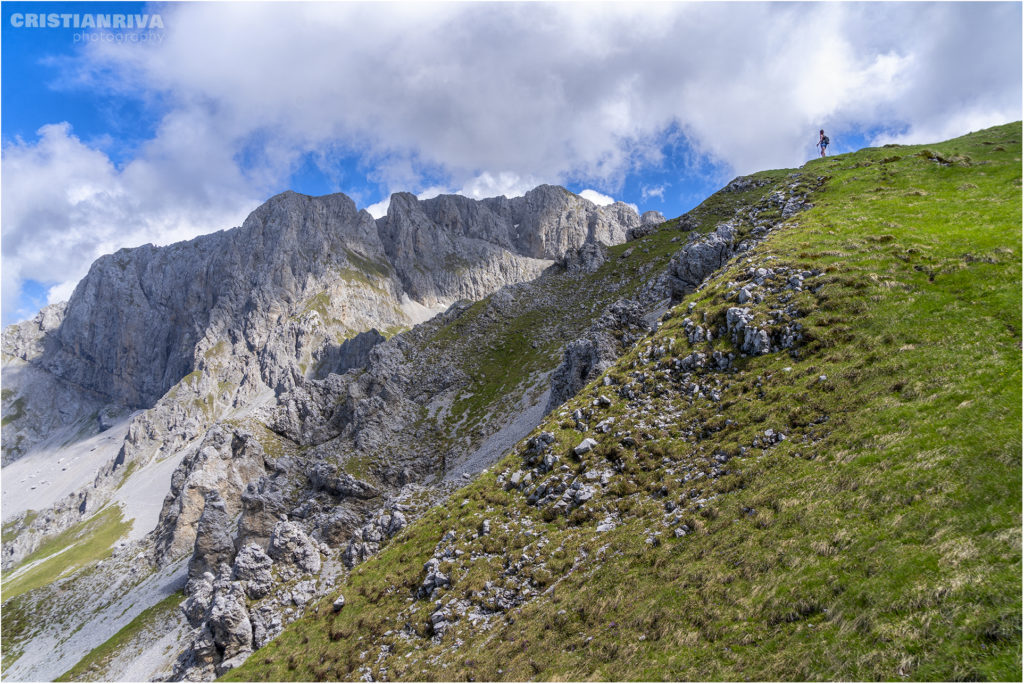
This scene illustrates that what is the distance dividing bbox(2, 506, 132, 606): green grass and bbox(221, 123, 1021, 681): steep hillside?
518ft

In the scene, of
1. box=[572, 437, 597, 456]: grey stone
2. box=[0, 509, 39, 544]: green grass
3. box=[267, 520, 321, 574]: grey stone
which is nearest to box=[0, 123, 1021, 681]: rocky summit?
box=[267, 520, 321, 574]: grey stone

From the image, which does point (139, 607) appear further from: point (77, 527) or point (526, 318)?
point (77, 527)

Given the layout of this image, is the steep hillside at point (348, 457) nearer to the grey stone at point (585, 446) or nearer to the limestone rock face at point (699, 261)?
the limestone rock face at point (699, 261)

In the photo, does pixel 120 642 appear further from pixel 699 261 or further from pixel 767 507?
pixel 699 261

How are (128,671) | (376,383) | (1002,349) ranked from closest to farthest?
(1002,349), (128,671), (376,383)

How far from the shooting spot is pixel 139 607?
73312mm

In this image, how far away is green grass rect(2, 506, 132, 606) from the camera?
128625 millimetres

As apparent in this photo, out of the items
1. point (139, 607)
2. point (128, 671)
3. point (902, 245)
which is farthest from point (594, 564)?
point (139, 607)

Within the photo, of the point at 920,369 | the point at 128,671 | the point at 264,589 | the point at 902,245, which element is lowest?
the point at 128,671

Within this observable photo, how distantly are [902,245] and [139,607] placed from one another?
Result: 11168 cm

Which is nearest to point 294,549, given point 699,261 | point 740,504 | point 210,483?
point 740,504

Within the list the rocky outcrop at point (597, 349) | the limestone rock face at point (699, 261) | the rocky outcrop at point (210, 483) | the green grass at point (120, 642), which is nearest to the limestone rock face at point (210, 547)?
the green grass at point (120, 642)

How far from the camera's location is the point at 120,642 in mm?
62469

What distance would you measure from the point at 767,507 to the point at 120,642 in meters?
86.5
